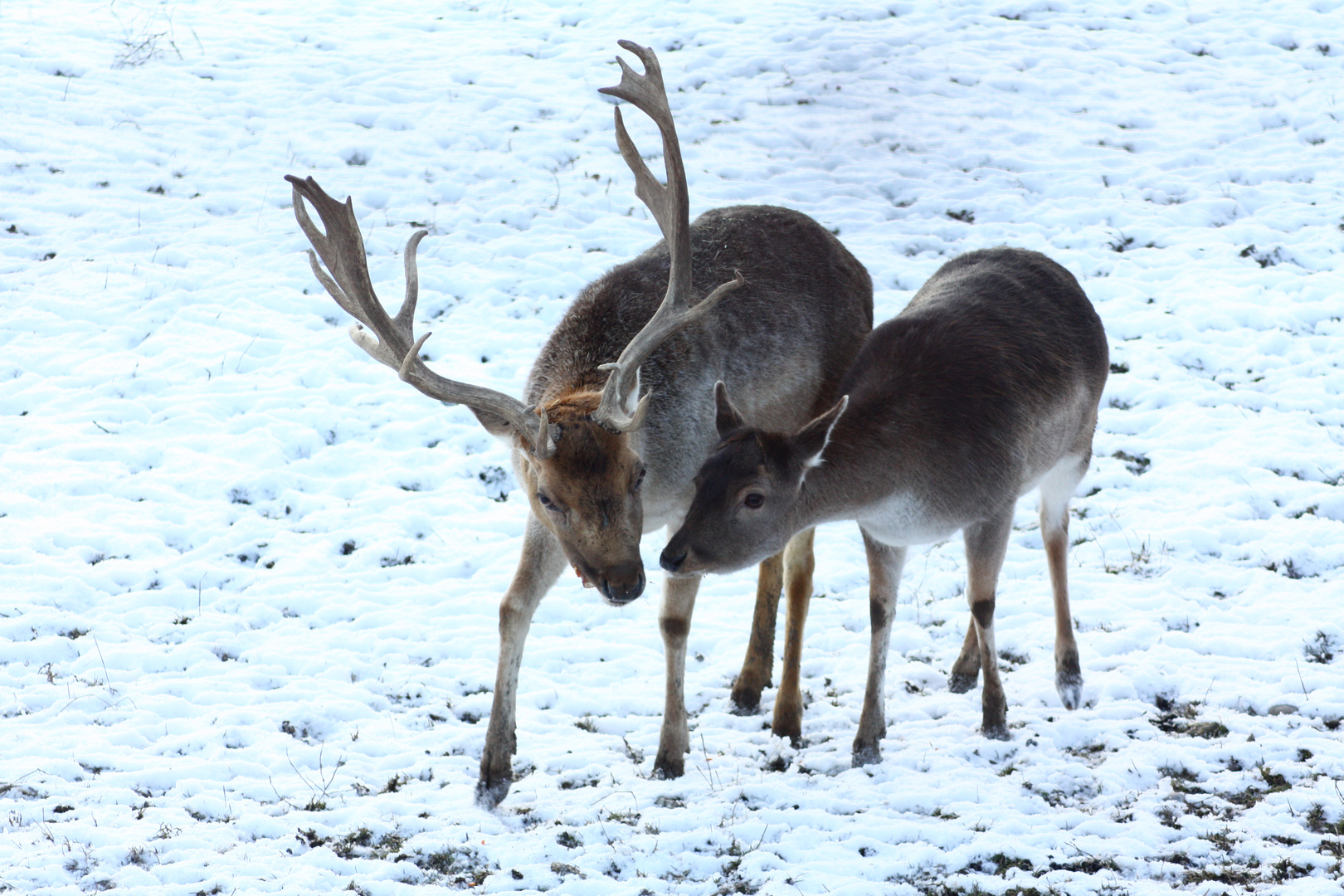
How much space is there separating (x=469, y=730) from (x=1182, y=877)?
3.38 m

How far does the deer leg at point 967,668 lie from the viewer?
21.4 feet

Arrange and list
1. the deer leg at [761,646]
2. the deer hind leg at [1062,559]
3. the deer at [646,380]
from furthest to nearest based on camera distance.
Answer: the deer leg at [761,646] → the deer hind leg at [1062,559] → the deer at [646,380]

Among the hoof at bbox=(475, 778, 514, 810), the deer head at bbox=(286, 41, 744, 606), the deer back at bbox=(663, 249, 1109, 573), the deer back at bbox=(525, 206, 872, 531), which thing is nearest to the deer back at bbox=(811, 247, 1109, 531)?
the deer back at bbox=(663, 249, 1109, 573)

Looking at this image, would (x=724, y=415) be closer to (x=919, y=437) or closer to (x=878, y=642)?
(x=919, y=437)

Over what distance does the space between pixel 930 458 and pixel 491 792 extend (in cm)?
260

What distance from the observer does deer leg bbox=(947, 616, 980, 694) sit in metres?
6.52

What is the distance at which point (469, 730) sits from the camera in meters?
6.03

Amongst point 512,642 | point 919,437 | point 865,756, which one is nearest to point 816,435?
point 919,437

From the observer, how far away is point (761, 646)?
258 inches

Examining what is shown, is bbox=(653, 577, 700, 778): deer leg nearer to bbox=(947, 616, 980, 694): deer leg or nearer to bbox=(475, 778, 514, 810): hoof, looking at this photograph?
bbox=(475, 778, 514, 810): hoof

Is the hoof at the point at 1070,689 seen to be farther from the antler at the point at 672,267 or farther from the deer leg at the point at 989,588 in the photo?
the antler at the point at 672,267

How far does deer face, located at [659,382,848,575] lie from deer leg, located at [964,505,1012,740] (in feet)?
3.43

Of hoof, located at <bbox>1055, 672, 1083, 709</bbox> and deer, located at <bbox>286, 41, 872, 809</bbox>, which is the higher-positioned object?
deer, located at <bbox>286, 41, 872, 809</bbox>

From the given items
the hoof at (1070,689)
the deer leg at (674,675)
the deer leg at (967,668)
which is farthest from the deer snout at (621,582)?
the hoof at (1070,689)
